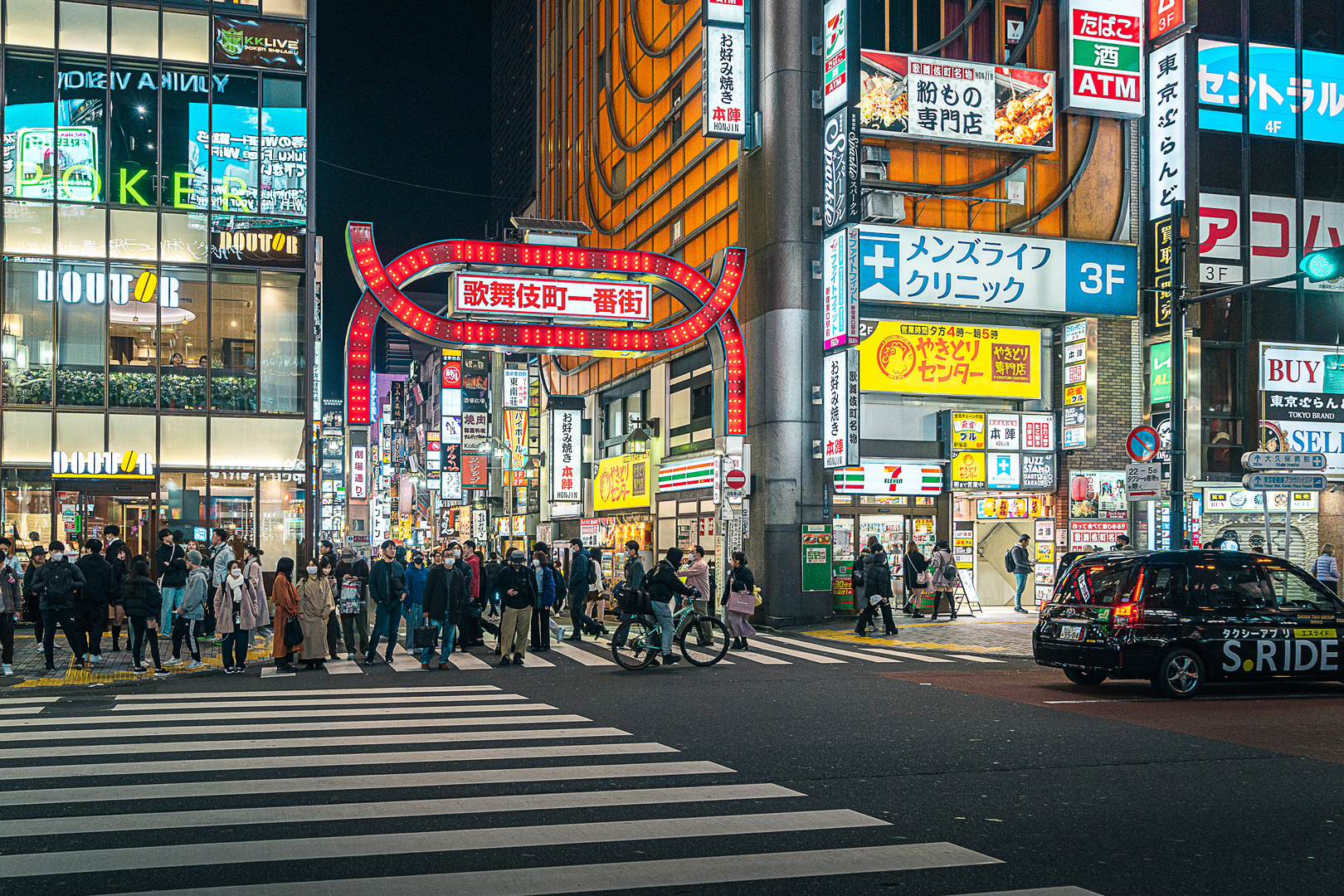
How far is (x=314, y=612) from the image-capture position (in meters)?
18.1

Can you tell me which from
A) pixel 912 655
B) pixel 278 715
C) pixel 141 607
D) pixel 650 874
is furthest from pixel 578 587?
pixel 650 874

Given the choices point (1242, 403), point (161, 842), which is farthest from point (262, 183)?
point (161, 842)

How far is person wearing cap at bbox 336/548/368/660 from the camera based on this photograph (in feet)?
63.0

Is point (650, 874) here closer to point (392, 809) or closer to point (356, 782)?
point (392, 809)

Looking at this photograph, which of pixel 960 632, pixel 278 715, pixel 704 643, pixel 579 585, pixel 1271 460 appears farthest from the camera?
pixel 960 632

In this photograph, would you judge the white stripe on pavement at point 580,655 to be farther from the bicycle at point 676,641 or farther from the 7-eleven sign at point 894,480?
the 7-eleven sign at point 894,480

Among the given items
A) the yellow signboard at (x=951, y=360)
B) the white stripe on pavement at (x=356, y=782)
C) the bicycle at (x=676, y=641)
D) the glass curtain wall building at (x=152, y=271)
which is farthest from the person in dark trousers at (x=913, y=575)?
the white stripe on pavement at (x=356, y=782)

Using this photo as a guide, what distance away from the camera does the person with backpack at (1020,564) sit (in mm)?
28359

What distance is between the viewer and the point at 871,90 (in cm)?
2900

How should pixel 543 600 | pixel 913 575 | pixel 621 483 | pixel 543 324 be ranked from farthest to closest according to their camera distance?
1. pixel 621 483
2. pixel 543 324
3. pixel 913 575
4. pixel 543 600

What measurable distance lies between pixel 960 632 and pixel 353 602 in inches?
492

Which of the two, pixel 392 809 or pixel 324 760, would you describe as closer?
pixel 392 809

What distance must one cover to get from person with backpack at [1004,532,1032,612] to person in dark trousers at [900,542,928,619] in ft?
7.01

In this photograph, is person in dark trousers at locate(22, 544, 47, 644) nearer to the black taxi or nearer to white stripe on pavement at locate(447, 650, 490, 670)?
white stripe on pavement at locate(447, 650, 490, 670)
